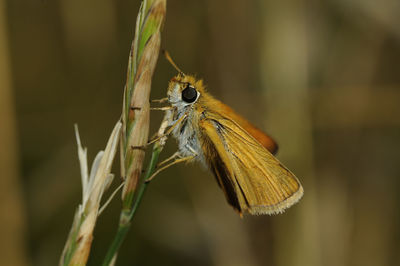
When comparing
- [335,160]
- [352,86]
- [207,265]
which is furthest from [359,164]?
[207,265]

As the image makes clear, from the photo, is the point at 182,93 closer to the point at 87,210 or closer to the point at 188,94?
the point at 188,94

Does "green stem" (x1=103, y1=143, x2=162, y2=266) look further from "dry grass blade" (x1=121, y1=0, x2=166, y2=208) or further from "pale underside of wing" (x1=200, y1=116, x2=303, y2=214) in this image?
"pale underside of wing" (x1=200, y1=116, x2=303, y2=214)

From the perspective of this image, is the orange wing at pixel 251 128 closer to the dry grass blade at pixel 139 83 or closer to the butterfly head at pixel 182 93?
the butterfly head at pixel 182 93

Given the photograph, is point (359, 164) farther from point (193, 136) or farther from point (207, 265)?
point (193, 136)

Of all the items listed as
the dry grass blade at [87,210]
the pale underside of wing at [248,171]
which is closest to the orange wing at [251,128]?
the pale underside of wing at [248,171]

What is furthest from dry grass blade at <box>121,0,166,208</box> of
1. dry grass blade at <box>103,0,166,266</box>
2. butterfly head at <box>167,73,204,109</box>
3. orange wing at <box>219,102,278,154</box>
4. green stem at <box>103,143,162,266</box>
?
orange wing at <box>219,102,278,154</box>

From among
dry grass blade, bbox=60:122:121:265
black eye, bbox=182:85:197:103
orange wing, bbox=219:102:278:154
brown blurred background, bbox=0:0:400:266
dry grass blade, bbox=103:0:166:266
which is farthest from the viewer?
brown blurred background, bbox=0:0:400:266

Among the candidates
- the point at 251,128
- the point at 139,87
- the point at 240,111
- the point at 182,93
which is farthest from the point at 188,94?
the point at 240,111
